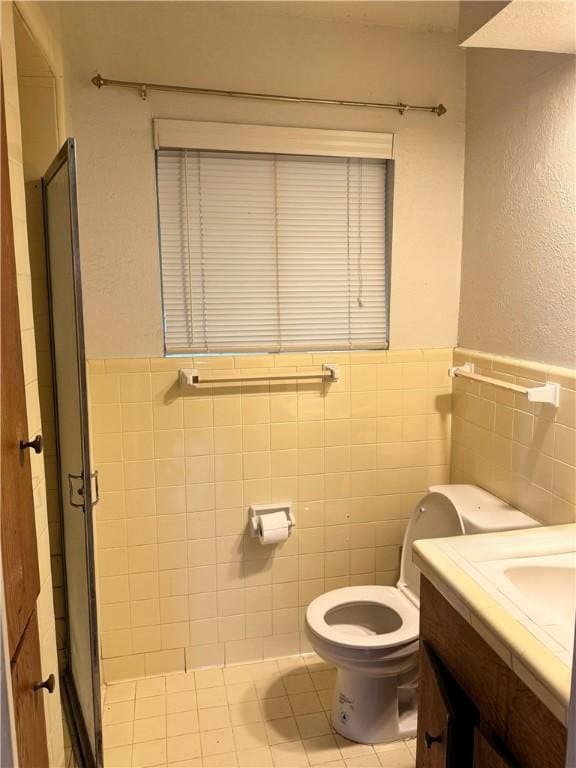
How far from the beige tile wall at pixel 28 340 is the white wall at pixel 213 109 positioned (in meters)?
0.62

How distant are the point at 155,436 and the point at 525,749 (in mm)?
1578

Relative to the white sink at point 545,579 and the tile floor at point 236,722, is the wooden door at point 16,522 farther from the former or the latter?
the white sink at point 545,579

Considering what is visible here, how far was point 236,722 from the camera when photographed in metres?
2.14

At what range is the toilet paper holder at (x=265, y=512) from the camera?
7.68 ft

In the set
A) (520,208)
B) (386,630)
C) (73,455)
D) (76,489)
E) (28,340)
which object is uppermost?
(520,208)

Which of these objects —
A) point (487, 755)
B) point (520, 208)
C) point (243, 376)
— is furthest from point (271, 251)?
point (487, 755)

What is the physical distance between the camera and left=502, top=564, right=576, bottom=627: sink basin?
4.80 feet

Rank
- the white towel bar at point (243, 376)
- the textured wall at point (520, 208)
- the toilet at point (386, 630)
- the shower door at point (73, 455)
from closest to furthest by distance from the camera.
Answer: the shower door at point (73, 455) → the textured wall at point (520, 208) → the toilet at point (386, 630) → the white towel bar at point (243, 376)

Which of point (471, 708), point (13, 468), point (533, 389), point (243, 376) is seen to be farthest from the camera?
point (243, 376)

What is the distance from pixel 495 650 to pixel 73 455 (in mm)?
1365

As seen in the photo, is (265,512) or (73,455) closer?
(73,455)

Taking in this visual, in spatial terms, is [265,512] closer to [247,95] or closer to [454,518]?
[454,518]

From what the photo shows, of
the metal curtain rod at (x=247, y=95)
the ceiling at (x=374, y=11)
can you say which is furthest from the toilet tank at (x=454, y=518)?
the ceiling at (x=374, y=11)

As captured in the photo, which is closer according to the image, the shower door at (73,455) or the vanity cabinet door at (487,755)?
the vanity cabinet door at (487,755)
